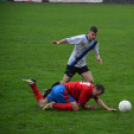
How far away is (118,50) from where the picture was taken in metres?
10.4

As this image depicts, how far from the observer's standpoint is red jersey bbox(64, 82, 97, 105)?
491 cm

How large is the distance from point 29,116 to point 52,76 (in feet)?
9.05

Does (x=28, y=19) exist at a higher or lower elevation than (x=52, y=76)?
higher

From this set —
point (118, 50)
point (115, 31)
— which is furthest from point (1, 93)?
point (115, 31)

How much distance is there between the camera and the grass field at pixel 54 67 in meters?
4.51

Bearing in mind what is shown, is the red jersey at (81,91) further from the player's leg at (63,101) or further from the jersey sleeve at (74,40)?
the jersey sleeve at (74,40)

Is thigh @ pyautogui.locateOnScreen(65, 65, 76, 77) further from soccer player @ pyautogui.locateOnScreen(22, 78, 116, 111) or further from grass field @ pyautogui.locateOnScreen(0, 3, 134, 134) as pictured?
grass field @ pyautogui.locateOnScreen(0, 3, 134, 134)

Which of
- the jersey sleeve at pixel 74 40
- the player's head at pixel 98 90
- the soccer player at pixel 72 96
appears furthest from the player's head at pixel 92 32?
the player's head at pixel 98 90

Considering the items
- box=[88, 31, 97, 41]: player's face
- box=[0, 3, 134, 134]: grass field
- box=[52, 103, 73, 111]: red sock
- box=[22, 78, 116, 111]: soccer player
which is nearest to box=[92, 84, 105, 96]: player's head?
box=[22, 78, 116, 111]: soccer player

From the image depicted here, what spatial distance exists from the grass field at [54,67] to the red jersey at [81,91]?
0.92 ft

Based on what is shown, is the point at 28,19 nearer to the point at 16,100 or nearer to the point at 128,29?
the point at 128,29

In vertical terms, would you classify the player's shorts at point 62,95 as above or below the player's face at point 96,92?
below

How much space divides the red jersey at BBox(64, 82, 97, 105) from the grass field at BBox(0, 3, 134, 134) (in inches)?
11.1

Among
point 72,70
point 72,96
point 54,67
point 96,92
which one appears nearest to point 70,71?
point 72,70
